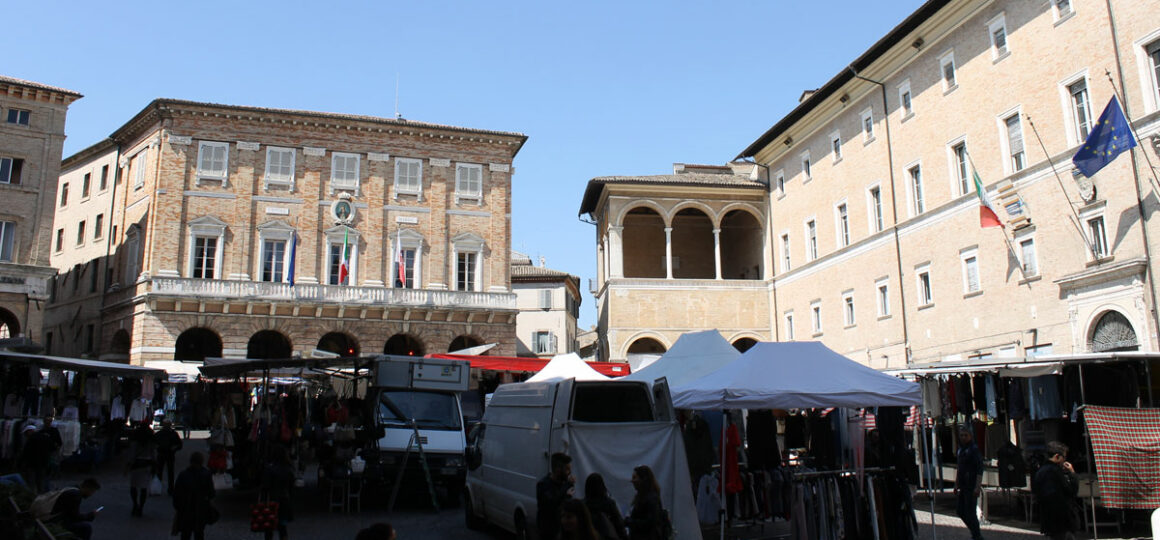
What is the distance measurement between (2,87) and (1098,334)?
3555cm

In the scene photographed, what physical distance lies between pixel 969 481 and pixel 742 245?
1180 inches

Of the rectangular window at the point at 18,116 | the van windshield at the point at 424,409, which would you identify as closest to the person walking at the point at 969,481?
the van windshield at the point at 424,409

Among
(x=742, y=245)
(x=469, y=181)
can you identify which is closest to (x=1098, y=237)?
(x=742, y=245)

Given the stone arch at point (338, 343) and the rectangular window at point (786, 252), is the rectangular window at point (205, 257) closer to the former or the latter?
the stone arch at point (338, 343)

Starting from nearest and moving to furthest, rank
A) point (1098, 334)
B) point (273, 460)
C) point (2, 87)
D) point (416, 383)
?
point (273, 460), point (416, 383), point (1098, 334), point (2, 87)

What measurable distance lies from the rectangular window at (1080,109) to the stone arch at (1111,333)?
164 inches

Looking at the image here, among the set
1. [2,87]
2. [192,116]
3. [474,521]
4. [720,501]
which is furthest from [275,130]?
[720,501]

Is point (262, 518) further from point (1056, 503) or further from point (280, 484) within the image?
point (1056, 503)

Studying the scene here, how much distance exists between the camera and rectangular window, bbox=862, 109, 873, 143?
2822cm

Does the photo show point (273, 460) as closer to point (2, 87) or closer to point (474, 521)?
point (474, 521)

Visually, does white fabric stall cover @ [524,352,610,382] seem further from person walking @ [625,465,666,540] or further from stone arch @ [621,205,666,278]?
stone arch @ [621,205,666,278]

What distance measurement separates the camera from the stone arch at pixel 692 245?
130 ft

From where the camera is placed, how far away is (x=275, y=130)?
32.0 m

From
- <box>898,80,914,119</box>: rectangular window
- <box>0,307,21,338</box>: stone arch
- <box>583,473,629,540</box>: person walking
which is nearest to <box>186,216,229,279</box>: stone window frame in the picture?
<box>0,307,21,338</box>: stone arch
